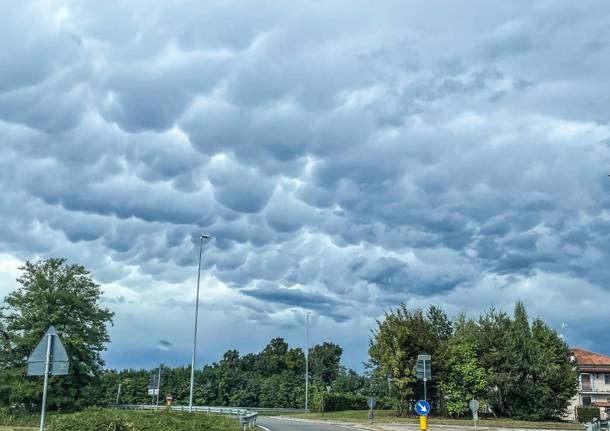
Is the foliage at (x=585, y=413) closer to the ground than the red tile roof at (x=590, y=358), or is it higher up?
closer to the ground

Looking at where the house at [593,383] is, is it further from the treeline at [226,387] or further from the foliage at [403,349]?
the foliage at [403,349]

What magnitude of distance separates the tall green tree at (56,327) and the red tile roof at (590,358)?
191ft

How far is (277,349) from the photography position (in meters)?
128

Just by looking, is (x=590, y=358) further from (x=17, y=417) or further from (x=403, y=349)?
(x=17, y=417)

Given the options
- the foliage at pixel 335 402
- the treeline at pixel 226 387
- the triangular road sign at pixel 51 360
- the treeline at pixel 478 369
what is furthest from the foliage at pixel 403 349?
the triangular road sign at pixel 51 360

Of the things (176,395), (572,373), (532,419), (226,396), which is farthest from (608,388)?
(176,395)

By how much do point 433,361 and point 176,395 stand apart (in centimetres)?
4765

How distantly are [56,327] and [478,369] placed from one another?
33043mm

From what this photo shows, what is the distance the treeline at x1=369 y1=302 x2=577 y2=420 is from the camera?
4847cm

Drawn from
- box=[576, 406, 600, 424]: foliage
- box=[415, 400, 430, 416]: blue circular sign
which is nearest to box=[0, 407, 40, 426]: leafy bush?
box=[415, 400, 430, 416]: blue circular sign

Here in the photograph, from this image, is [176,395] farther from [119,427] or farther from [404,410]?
[119,427]

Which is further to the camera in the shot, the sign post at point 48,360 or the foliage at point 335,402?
the foliage at point 335,402

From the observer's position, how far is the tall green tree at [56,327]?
4709 centimetres

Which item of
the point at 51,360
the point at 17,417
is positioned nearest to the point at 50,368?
the point at 51,360
